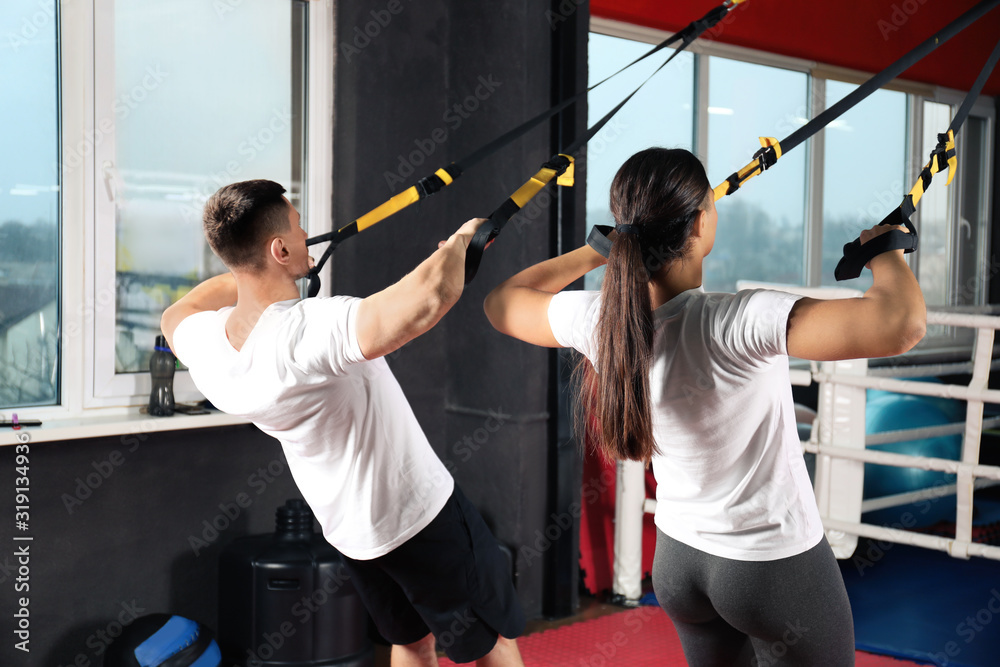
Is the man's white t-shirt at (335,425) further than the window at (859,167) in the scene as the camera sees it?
No

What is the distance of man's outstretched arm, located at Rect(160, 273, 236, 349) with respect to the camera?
1.92 meters

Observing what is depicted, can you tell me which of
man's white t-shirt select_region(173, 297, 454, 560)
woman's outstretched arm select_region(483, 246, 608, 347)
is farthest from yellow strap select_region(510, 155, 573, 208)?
man's white t-shirt select_region(173, 297, 454, 560)

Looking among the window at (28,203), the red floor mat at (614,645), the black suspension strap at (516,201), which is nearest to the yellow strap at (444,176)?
the black suspension strap at (516,201)

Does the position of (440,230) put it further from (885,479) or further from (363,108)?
(885,479)

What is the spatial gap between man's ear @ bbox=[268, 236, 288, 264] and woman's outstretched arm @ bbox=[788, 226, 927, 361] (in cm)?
100

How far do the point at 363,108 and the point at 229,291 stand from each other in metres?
1.44

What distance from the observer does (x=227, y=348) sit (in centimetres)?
169

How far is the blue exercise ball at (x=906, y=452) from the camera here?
3887 millimetres

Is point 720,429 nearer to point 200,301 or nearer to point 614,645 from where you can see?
point 200,301

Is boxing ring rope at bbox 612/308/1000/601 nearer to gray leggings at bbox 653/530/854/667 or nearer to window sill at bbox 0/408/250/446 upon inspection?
window sill at bbox 0/408/250/446

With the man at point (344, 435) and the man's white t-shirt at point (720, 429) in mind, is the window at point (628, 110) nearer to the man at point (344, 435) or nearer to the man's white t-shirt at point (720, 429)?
the man at point (344, 435)

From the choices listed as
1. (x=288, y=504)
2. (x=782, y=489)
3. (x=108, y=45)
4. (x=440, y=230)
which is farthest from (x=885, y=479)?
(x=108, y=45)

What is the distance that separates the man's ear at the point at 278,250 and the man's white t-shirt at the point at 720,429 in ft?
Answer: 1.97

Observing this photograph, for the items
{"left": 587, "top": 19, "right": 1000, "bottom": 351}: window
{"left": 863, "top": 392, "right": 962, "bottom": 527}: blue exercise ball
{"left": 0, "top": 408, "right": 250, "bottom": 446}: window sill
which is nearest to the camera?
{"left": 0, "top": 408, "right": 250, "bottom": 446}: window sill
